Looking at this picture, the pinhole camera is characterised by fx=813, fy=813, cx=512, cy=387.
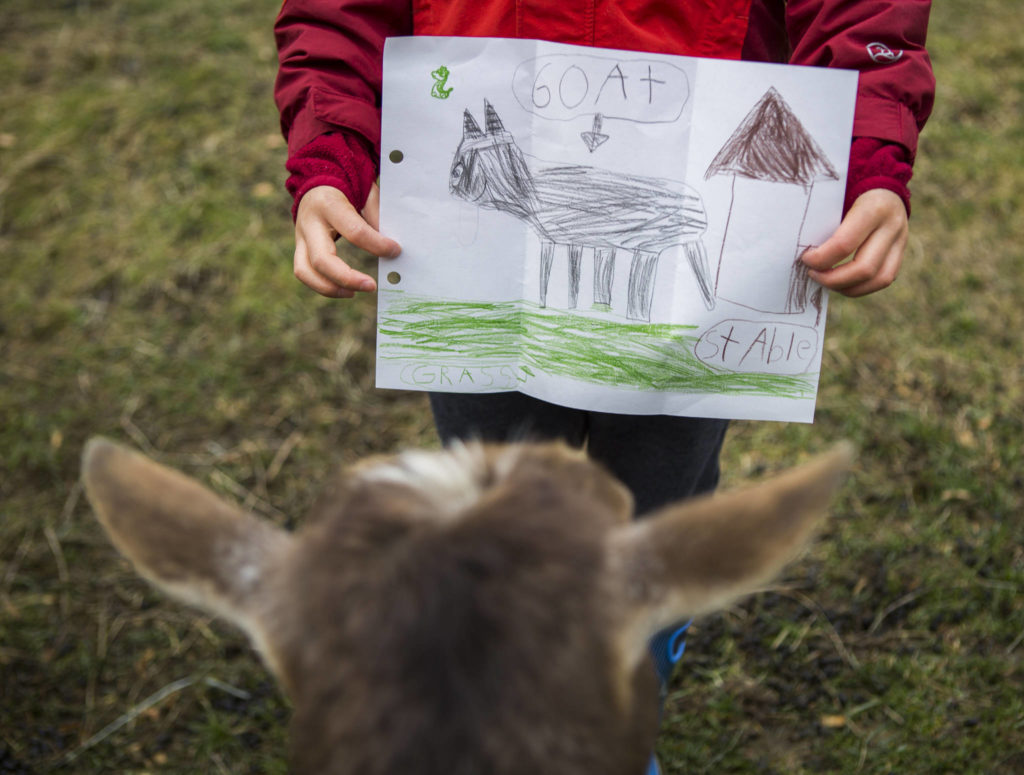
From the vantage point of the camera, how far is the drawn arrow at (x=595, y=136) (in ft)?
6.61

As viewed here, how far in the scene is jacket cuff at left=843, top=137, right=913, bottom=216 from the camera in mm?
1973

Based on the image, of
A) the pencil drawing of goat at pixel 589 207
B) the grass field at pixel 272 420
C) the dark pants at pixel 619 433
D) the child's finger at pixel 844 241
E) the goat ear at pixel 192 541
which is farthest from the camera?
the grass field at pixel 272 420

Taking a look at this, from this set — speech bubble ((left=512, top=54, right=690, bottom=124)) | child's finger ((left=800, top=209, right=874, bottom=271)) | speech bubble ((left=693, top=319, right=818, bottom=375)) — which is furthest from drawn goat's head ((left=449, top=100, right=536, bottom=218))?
child's finger ((left=800, top=209, right=874, bottom=271))

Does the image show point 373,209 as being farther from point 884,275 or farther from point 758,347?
point 884,275

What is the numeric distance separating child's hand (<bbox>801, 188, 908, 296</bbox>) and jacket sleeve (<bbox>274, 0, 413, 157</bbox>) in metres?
1.20

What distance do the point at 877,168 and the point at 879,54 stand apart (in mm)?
270

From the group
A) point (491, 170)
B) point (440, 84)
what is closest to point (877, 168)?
point (491, 170)

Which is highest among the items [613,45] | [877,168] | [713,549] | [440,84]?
[613,45]

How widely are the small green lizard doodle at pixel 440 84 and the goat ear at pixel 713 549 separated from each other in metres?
1.24

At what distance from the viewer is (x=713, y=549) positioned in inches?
50.3

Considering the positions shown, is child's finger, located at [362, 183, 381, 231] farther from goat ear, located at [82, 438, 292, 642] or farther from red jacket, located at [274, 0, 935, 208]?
goat ear, located at [82, 438, 292, 642]

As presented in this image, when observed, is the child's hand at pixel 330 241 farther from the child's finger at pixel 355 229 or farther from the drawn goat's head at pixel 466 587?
the drawn goat's head at pixel 466 587

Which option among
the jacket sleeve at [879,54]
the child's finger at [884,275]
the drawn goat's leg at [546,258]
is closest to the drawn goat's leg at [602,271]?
the drawn goat's leg at [546,258]

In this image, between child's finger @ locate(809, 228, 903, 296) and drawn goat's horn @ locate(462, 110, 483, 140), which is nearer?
child's finger @ locate(809, 228, 903, 296)
